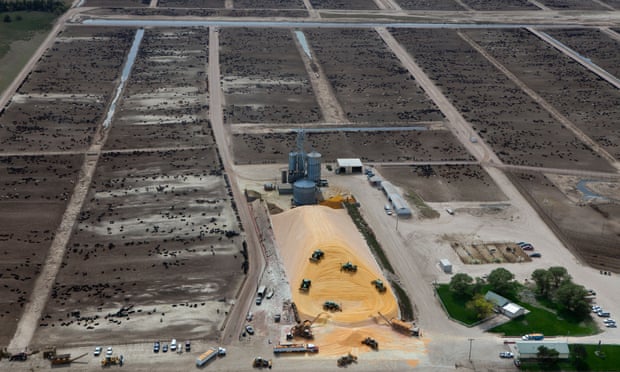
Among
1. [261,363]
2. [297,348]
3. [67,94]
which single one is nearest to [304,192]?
[297,348]

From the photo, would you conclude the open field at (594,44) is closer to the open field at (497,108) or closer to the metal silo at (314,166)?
the open field at (497,108)

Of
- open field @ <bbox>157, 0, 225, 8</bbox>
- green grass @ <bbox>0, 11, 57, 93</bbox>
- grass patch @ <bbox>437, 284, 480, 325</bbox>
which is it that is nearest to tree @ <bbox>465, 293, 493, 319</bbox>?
grass patch @ <bbox>437, 284, 480, 325</bbox>

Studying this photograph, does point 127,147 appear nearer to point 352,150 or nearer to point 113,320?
point 352,150

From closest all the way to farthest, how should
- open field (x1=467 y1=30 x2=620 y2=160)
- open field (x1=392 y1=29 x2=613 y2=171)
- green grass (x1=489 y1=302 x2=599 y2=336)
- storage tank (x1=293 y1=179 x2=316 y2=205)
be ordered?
green grass (x1=489 y1=302 x2=599 y2=336)
storage tank (x1=293 y1=179 x2=316 y2=205)
open field (x1=392 y1=29 x2=613 y2=171)
open field (x1=467 y1=30 x2=620 y2=160)

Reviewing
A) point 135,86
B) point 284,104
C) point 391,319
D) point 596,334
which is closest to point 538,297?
point 596,334

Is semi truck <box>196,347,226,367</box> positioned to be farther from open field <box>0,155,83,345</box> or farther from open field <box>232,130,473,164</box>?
open field <box>232,130,473,164</box>

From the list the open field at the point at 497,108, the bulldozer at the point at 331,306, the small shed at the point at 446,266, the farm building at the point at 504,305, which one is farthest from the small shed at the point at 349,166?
the bulldozer at the point at 331,306

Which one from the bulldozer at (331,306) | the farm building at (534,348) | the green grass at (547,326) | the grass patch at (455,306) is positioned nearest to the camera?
the farm building at (534,348)
